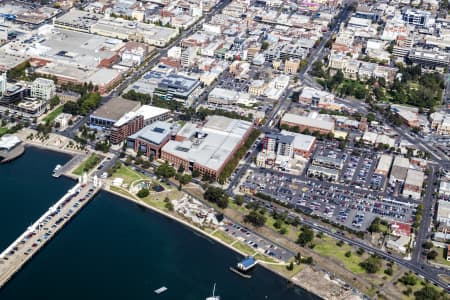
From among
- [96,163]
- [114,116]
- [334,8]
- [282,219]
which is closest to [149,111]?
[114,116]

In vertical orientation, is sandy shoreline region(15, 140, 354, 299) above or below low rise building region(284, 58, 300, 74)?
below

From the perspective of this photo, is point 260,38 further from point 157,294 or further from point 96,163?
point 157,294

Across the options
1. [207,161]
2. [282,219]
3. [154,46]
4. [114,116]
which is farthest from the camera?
[154,46]

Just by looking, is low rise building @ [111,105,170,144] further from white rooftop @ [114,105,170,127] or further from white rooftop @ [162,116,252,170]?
white rooftop @ [162,116,252,170]

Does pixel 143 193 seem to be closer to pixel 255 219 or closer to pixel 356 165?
pixel 255 219

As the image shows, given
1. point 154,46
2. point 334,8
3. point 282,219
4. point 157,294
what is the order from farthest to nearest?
point 334,8 < point 154,46 < point 282,219 < point 157,294

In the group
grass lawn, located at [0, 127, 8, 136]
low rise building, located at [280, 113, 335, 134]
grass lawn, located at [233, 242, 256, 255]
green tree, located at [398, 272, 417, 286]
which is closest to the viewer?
green tree, located at [398, 272, 417, 286]

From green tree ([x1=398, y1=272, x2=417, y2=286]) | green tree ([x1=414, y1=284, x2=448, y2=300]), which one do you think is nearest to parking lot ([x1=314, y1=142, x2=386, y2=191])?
green tree ([x1=398, y1=272, x2=417, y2=286])
